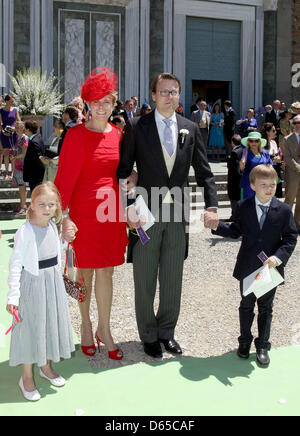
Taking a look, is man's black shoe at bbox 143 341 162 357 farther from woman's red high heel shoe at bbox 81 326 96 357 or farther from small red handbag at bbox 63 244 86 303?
small red handbag at bbox 63 244 86 303

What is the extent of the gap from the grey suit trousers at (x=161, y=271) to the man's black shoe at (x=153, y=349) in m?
0.03

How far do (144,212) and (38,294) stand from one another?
971 mm

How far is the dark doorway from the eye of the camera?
19.9 meters

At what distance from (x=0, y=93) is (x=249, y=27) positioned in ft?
28.7

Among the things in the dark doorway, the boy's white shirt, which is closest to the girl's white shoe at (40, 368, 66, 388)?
the boy's white shirt

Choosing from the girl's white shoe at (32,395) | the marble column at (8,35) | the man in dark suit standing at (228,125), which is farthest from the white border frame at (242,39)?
the girl's white shoe at (32,395)

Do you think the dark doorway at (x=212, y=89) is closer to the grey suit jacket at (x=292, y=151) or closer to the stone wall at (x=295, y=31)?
the stone wall at (x=295, y=31)

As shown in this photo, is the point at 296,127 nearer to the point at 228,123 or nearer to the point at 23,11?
the point at 228,123

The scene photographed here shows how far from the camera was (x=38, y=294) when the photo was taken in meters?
3.61

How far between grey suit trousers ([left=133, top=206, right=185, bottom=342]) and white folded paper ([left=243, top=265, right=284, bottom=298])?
0.52 metres

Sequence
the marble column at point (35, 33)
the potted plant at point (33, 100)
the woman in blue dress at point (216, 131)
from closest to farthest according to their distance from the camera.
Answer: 1. the potted plant at point (33, 100)
2. the marble column at point (35, 33)
3. the woman in blue dress at point (216, 131)

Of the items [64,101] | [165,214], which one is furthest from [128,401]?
[64,101]

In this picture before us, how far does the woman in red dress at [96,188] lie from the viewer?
4035 mm

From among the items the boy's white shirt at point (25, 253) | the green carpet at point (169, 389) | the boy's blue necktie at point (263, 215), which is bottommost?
the green carpet at point (169, 389)
